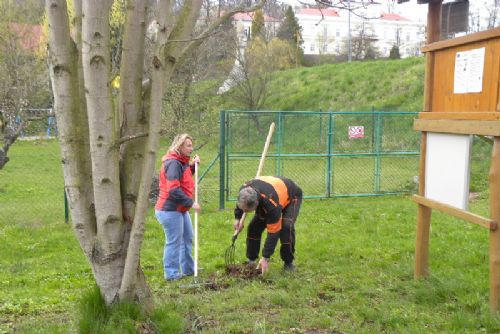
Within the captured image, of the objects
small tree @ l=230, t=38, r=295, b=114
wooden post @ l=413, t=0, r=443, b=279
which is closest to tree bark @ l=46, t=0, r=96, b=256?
wooden post @ l=413, t=0, r=443, b=279

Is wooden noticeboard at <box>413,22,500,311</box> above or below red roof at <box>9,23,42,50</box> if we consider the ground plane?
below

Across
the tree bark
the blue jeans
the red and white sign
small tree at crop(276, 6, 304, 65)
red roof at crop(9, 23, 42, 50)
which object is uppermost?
small tree at crop(276, 6, 304, 65)

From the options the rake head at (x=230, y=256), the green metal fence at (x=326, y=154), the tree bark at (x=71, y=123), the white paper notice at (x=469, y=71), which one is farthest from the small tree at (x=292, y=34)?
the tree bark at (x=71, y=123)

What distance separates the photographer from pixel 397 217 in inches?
383

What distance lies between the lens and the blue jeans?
6.24 metres

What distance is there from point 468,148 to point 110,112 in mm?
3191

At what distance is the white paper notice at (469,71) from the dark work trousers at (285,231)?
2.23m

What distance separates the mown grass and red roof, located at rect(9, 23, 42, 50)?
723 cm

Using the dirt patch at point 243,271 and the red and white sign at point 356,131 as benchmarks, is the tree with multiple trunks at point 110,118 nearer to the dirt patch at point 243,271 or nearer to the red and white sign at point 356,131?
the dirt patch at point 243,271

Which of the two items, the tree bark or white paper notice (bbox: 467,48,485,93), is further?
white paper notice (bbox: 467,48,485,93)

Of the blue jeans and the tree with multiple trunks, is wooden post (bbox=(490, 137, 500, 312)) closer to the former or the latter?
the tree with multiple trunks

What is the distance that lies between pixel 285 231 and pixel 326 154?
7.00 metres

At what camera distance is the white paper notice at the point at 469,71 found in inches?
186

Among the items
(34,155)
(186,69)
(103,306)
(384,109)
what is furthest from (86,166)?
(384,109)
